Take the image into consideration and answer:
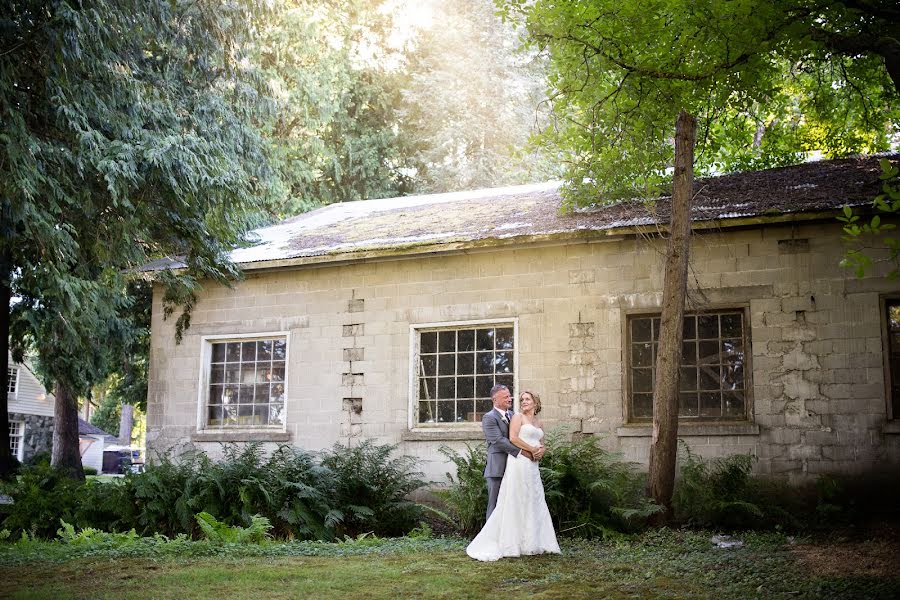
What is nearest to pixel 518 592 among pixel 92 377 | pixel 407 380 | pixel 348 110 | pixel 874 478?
pixel 874 478

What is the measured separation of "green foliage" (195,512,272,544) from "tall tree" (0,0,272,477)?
370cm

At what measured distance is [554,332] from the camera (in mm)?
12781

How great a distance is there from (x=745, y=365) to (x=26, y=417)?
33.7 m

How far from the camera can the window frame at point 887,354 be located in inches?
428

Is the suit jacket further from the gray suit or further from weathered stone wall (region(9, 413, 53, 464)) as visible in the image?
weathered stone wall (region(9, 413, 53, 464))

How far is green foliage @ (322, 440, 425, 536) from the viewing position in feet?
38.7

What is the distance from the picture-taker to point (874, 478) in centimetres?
1076

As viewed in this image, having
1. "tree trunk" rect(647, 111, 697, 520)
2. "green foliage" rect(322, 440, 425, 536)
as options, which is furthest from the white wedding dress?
"green foliage" rect(322, 440, 425, 536)

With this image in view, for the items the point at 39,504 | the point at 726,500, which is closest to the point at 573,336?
the point at 726,500

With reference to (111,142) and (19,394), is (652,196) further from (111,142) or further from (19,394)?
(19,394)

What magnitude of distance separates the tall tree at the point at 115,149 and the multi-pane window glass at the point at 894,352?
877 centimetres

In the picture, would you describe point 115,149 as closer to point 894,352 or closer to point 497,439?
point 497,439

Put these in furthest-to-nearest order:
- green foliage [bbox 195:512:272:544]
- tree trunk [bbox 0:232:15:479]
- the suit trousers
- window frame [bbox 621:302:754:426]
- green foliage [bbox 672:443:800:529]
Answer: tree trunk [bbox 0:232:15:479] < window frame [bbox 621:302:754:426] < green foliage [bbox 672:443:800:529] < green foliage [bbox 195:512:272:544] < the suit trousers

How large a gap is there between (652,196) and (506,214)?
2612mm
